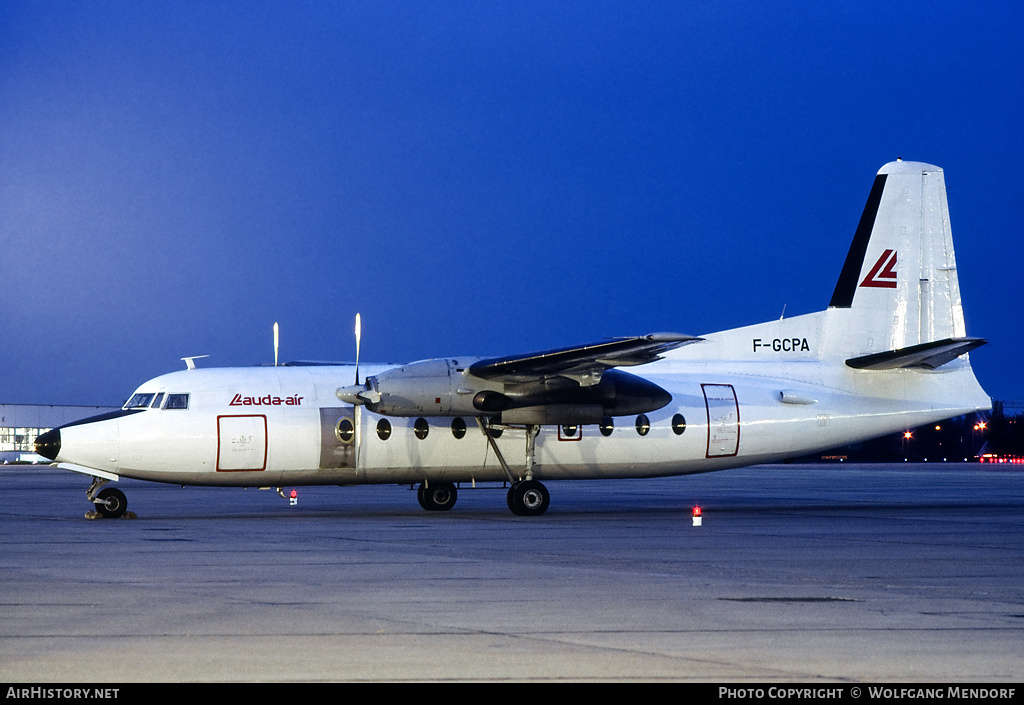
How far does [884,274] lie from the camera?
25188 millimetres

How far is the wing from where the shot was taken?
19.9 metres

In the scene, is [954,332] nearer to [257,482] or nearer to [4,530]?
[257,482]

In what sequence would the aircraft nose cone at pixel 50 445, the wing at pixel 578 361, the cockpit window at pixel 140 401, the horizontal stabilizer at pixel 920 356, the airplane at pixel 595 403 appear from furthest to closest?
the horizontal stabilizer at pixel 920 356 → the cockpit window at pixel 140 401 → the airplane at pixel 595 403 → the aircraft nose cone at pixel 50 445 → the wing at pixel 578 361

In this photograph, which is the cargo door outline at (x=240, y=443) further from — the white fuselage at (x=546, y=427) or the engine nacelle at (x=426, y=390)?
the engine nacelle at (x=426, y=390)

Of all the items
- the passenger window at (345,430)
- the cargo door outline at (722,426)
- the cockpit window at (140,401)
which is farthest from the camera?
the cargo door outline at (722,426)

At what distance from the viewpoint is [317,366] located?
76.8ft

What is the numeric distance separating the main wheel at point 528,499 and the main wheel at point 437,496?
7.46 ft

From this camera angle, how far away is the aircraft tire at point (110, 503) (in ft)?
70.4

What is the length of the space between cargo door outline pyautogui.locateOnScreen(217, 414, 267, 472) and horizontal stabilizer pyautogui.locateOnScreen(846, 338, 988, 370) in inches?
482

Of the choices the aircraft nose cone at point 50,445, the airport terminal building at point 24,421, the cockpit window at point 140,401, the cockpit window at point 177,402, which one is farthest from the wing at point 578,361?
the airport terminal building at point 24,421

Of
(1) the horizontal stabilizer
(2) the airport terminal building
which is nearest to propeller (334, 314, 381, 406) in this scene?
(1) the horizontal stabilizer

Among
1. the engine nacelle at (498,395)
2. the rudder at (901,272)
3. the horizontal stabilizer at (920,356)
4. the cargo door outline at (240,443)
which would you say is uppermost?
the rudder at (901,272)

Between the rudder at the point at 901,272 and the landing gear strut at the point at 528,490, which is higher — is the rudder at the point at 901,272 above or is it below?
above

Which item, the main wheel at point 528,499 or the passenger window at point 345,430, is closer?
the passenger window at point 345,430
